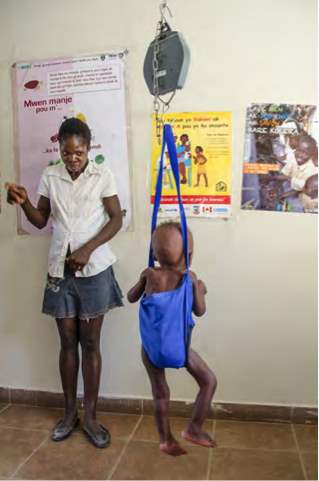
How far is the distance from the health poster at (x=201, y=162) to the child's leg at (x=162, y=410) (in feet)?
3.63

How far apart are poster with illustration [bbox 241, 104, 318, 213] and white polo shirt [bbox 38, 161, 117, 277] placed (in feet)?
2.27

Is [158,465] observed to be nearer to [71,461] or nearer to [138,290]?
[71,461]

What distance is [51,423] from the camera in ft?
7.84

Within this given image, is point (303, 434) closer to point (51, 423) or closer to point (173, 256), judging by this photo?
point (51, 423)

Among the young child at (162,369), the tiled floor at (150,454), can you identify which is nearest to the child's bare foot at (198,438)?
the young child at (162,369)

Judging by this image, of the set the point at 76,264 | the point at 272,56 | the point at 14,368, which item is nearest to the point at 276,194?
the point at 272,56

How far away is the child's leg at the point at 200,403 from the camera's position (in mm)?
1160

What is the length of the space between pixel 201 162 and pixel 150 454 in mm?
1224

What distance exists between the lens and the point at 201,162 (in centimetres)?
217

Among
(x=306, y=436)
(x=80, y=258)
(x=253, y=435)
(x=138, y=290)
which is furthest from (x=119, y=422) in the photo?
(x=138, y=290)

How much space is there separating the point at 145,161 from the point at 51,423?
130 centimetres

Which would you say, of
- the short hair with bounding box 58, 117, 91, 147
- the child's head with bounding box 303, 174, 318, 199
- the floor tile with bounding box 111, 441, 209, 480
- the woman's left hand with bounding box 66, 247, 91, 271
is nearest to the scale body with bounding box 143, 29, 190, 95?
the short hair with bounding box 58, 117, 91, 147

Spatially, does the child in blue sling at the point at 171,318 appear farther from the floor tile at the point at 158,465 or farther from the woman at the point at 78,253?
the floor tile at the point at 158,465

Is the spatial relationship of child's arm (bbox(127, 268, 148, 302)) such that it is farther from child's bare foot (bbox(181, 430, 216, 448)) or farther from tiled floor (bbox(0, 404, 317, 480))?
tiled floor (bbox(0, 404, 317, 480))
